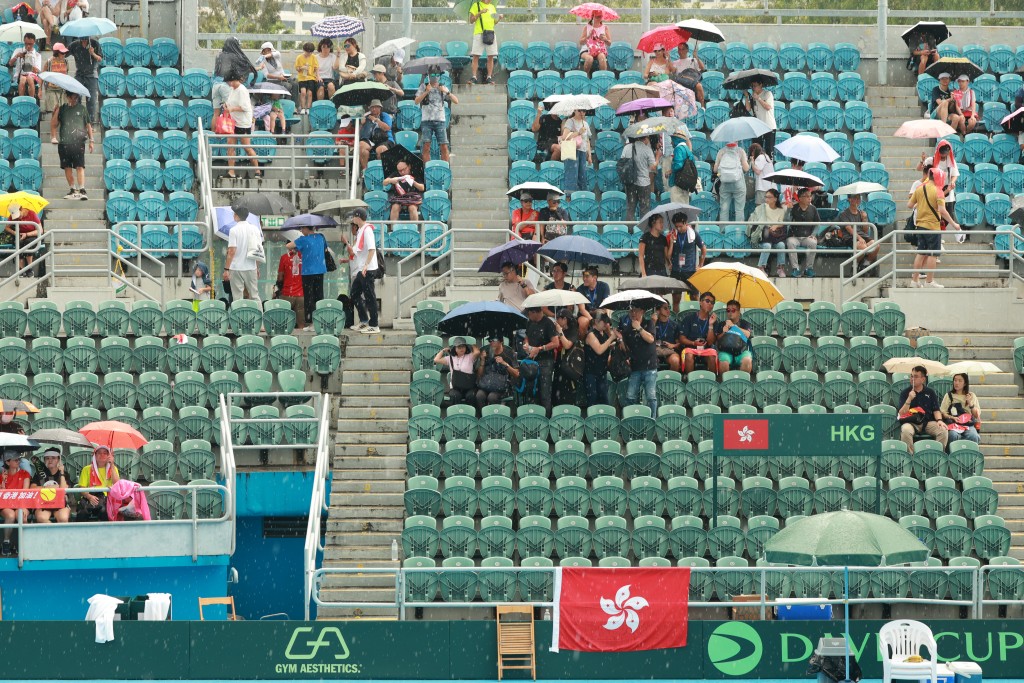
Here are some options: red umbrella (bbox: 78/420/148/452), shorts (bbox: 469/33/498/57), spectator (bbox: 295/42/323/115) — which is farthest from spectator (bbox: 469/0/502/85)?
red umbrella (bbox: 78/420/148/452)

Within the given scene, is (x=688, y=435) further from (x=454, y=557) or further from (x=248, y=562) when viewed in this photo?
(x=248, y=562)

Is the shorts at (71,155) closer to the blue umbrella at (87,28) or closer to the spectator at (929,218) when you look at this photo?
the blue umbrella at (87,28)

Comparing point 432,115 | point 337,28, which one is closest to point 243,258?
point 432,115

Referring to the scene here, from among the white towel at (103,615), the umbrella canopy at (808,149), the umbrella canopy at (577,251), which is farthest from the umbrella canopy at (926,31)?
the white towel at (103,615)

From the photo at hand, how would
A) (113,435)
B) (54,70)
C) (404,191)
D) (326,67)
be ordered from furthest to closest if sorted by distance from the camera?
(326,67) < (54,70) < (404,191) < (113,435)

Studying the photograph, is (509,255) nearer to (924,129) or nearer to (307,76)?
(307,76)

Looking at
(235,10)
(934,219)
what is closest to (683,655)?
(934,219)

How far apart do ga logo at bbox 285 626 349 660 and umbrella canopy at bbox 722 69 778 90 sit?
496 inches

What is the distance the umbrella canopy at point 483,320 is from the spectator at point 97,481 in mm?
4516

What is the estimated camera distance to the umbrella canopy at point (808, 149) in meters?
29.2

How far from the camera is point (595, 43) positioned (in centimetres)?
3266

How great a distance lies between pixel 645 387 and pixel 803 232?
4743mm

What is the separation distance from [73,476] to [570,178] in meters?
9.30

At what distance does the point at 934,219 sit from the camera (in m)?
28.2
